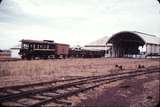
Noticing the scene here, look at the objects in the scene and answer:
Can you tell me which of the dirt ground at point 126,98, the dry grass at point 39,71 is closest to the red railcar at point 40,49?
the dry grass at point 39,71

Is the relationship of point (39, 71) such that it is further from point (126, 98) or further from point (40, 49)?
point (40, 49)

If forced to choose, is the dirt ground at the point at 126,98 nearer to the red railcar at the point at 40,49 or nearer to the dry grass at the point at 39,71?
the dry grass at the point at 39,71

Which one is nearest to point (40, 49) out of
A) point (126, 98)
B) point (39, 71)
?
point (39, 71)

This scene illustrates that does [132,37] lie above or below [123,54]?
above

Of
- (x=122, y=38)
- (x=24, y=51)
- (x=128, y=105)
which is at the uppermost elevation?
(x=122, y=38)

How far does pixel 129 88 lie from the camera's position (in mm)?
11750

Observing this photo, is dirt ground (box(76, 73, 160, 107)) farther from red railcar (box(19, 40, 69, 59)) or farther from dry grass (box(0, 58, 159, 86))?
red railcar (box(19, 40, 69, 59))

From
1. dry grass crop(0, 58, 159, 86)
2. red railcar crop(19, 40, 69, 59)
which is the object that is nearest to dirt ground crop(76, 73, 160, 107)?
dry grass crop(0, 58, 159, 86)

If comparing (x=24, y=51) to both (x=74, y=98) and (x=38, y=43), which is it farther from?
(x=74, y=98)

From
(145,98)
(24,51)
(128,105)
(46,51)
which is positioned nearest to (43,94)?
(128,105)

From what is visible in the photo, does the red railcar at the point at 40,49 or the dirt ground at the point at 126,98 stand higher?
the red railcar at the point at 40,49

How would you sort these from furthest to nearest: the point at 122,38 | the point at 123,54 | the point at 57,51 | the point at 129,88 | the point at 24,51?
the point at 123,54 < the point at 122,38 < the point at 57,51 < the point at 24,51 < the point at 129,88

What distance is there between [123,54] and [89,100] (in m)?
48.9

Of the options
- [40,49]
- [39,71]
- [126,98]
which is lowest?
[126,98]
